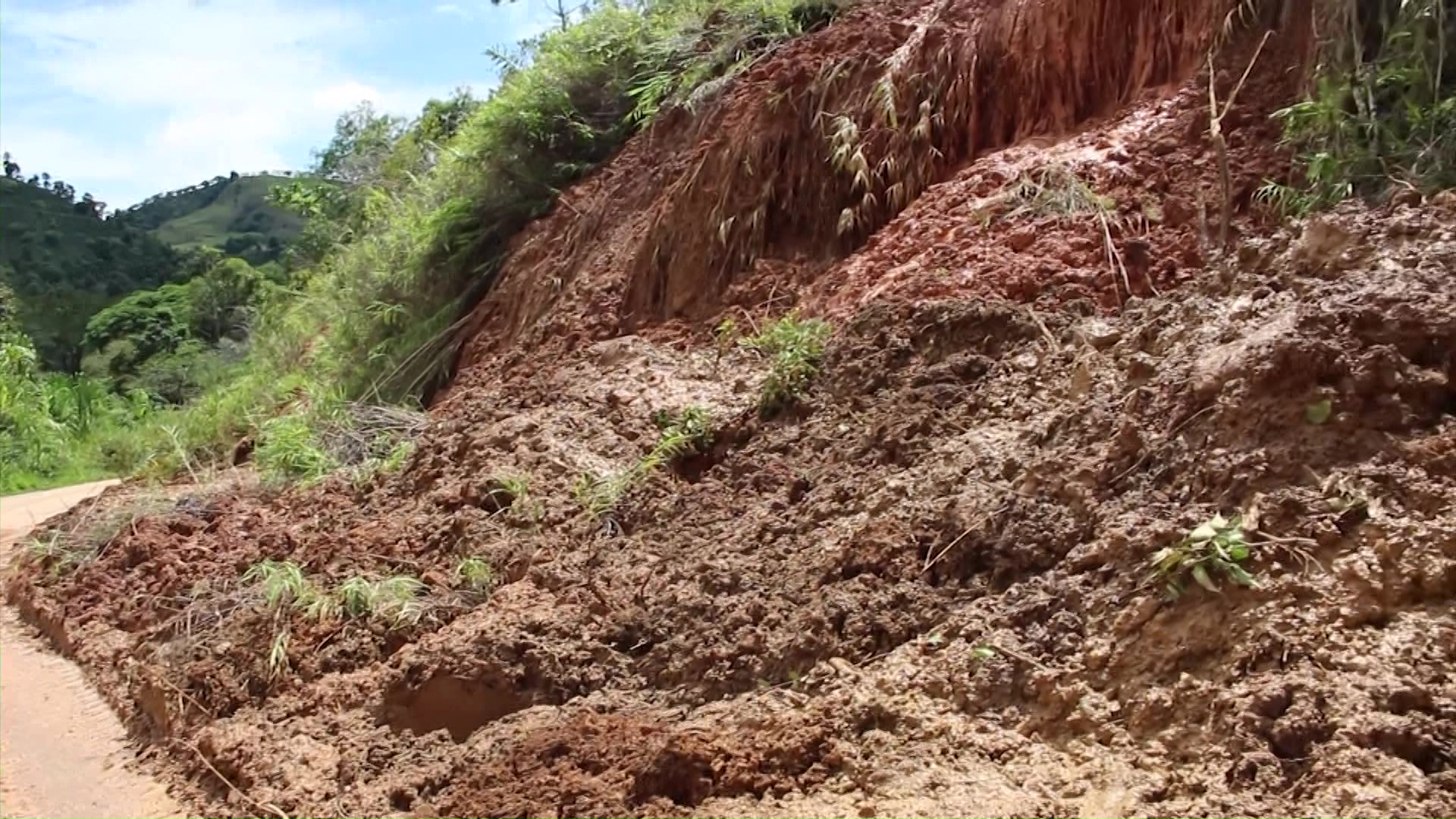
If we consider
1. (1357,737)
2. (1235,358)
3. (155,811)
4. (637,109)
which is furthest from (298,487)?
(1357,737)

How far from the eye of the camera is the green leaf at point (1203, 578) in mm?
2854

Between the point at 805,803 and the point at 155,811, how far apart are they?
10.2 feet

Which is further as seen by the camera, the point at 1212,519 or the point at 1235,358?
the point at 1235,358

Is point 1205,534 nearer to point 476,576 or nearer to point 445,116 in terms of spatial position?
point 476,576

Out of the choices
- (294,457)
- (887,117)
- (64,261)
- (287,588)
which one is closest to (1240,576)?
(887,117)

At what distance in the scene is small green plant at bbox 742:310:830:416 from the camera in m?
5.20

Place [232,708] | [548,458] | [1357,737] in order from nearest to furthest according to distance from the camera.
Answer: [1357,737] → [232,708] → [548,458]

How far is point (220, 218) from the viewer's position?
35.4 m

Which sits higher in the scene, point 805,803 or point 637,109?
point 637,109

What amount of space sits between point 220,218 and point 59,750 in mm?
32646

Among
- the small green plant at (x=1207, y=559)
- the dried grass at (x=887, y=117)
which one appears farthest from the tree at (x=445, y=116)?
the small green plant at (x=1207, y=559)

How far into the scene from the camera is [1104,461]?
3.47 metres

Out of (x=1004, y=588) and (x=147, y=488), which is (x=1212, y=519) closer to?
(x=1004, y=588)

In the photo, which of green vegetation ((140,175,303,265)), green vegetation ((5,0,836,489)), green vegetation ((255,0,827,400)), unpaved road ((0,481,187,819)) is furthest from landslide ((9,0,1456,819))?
green vegetation ((140,175,303,265))
